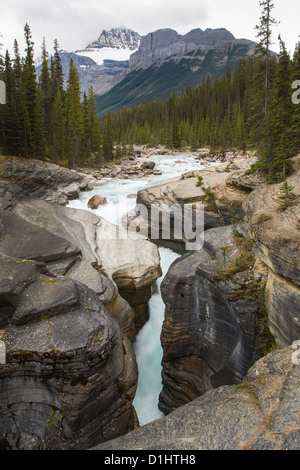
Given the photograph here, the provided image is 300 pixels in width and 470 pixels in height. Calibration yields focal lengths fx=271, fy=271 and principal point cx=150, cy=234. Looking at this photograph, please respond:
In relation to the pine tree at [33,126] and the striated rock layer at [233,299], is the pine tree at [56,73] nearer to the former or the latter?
the pine tree at [33,126]

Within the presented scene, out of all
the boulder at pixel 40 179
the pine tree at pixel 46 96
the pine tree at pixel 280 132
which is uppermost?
the pine tree at pixel 46 96

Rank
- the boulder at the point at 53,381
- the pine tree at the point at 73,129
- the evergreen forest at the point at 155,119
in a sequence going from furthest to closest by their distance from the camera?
the pine tree at the point at 73,129, the evergreen forest at the point at 155,119, the boulder at the point at 53,381

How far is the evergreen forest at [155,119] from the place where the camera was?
47.3ft

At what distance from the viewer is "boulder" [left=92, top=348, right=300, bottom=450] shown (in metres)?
4.45

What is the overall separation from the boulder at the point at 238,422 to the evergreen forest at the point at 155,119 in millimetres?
9358

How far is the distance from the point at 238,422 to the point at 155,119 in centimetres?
10669

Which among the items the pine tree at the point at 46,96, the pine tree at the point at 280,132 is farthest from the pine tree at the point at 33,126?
the pine tree at the point at 280,132

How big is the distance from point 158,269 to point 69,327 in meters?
8.05

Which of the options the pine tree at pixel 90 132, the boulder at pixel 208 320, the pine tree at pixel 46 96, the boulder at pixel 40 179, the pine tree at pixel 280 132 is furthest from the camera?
the pine tree at pixel 90 132

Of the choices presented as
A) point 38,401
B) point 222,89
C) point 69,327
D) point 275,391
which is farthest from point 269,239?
point 222,89

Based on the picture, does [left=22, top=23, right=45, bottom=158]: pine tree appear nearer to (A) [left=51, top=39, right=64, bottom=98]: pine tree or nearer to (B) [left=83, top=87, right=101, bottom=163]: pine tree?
(B) [left=83, top=87, right=101, bottom=163]: pine tree

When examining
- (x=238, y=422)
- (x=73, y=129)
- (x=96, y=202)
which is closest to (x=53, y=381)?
(x=238, y=422)

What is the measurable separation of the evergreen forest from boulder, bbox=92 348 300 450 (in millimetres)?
9358
